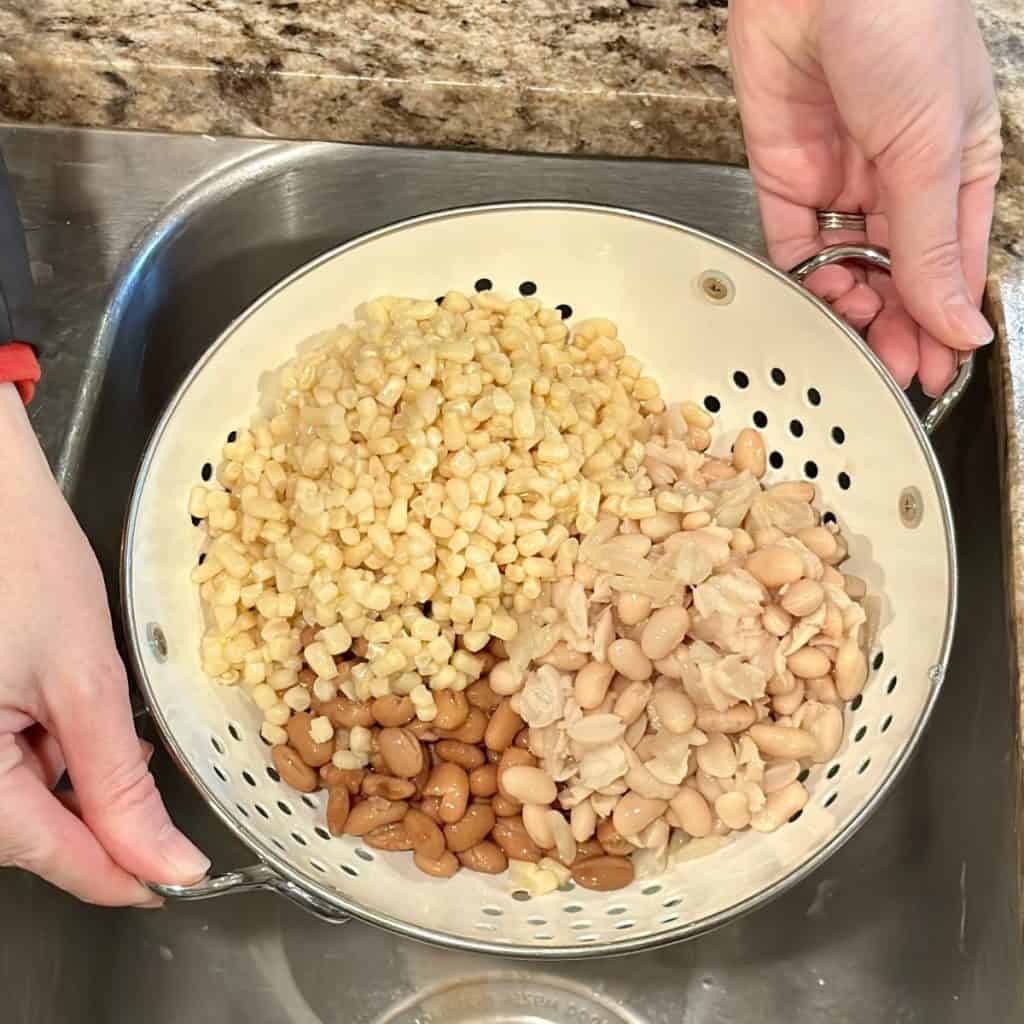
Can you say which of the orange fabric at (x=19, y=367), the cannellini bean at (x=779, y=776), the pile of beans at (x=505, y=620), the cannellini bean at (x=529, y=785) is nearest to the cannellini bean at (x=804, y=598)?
the pile of beans at (x=505, y=620)

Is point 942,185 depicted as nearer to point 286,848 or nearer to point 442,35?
point 442,35

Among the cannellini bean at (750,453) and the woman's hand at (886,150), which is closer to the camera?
the woman's hand at (886,150)

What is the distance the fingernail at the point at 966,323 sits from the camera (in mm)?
748

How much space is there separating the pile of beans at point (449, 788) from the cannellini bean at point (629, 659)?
0.29ft

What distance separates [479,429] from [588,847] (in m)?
0.31

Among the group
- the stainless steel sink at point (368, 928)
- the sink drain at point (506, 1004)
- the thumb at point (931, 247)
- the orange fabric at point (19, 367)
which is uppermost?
the thumb at point (931, 247)

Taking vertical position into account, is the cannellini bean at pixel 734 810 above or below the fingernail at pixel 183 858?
below

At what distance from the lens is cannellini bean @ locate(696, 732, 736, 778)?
77 cm

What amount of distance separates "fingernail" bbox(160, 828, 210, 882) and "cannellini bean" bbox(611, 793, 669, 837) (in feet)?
0.91

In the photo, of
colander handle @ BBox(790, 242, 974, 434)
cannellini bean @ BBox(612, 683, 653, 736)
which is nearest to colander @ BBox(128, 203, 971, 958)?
colander handle @ BBox(790, 242, 974, 434)

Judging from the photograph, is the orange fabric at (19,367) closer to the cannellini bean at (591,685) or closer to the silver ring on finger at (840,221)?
the cannellini bean at (591,685)

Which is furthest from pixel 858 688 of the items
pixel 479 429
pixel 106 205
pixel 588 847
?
pixel 106 205

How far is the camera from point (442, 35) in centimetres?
93

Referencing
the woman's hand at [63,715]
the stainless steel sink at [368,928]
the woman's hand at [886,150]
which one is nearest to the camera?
the woman's hand at [63,715]
